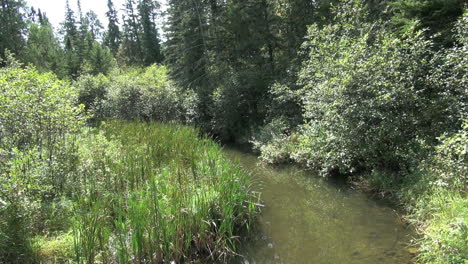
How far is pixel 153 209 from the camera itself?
3949 millimetres

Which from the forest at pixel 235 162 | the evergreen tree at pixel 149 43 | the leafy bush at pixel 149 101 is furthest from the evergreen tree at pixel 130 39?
the forest at pixel 235 162

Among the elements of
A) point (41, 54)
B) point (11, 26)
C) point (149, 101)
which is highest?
point (11, 26)

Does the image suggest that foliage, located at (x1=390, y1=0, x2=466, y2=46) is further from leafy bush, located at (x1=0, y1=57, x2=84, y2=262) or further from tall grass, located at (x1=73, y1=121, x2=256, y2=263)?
leafy bush, located at (x1=0, y1=57, x2=84, y2=262)

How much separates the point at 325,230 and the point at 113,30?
173ft

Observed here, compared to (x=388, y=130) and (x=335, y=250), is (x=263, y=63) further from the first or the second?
(x=335, y=250)

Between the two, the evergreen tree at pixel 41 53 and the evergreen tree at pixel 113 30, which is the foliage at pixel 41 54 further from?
the evergreen tree at pixel 113 30

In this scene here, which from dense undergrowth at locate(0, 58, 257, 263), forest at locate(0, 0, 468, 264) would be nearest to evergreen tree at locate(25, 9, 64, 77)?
forest at locate(0, 0, 468, 264)

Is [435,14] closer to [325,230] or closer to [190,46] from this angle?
[325,230]

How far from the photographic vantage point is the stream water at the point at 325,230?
4.16m

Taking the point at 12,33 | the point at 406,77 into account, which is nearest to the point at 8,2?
the point at 12,33

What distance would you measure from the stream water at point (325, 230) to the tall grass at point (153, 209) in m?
0.57

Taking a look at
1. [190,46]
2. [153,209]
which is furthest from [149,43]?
[153,209]

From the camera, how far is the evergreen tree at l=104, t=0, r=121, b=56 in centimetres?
4682

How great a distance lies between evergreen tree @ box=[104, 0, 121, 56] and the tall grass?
48.0m
